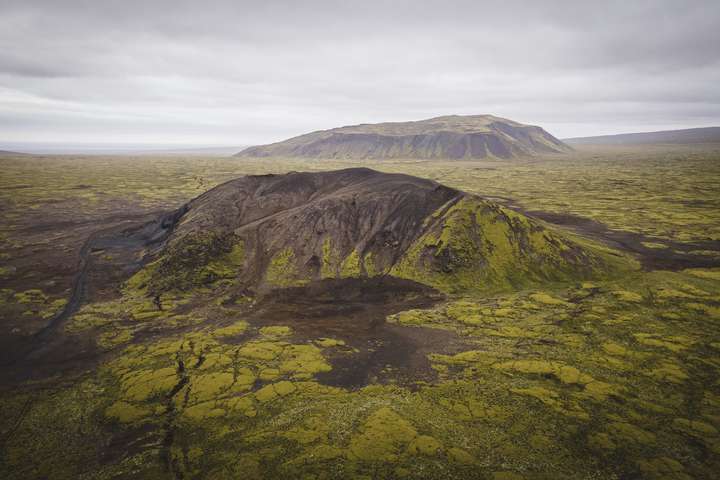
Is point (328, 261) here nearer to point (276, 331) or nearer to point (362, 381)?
point (276, 331)

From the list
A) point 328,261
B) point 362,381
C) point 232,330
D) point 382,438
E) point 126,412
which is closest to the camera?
point 382,438

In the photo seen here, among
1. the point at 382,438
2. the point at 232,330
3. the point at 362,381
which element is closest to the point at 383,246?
the point at 232,330

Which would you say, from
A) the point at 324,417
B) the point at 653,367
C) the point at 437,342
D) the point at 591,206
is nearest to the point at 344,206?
the point at 437,342

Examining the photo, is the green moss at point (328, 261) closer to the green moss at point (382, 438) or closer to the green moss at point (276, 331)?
the green moss at point (276, 331)

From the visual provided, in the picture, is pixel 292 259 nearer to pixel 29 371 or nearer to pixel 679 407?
pixel 29 371

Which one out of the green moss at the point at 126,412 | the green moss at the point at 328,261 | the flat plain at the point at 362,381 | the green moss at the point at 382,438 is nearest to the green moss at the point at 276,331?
the flat plain at the point at 362,381

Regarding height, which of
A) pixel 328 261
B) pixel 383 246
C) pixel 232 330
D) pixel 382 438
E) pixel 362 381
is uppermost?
pixel 383 246

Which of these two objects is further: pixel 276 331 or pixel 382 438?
pixel 276 331
